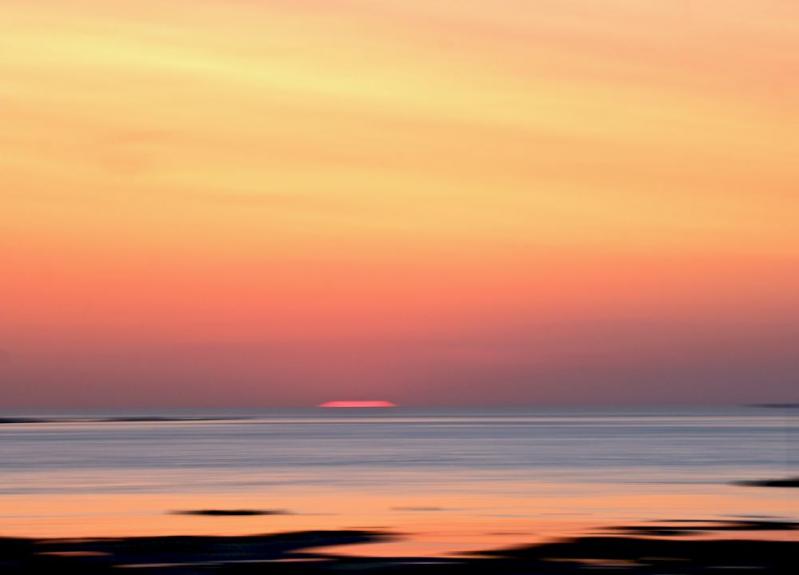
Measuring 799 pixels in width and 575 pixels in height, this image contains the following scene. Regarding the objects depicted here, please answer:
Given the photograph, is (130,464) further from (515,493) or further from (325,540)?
(325,540)

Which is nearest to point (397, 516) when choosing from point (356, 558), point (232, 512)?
point (232, 512)

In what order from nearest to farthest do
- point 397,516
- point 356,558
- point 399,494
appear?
point 356,558 < point 397,516 < point 399,494

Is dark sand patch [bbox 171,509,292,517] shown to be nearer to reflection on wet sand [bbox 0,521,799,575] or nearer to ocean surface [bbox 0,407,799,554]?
ocean surface [bbox 0,407,799,554]

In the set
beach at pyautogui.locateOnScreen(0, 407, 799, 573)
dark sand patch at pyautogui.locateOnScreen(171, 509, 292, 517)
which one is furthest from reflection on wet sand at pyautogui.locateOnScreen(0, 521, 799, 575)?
dark sand patch at pyautogui.locateOnScreen(171, 509, 292, 517)

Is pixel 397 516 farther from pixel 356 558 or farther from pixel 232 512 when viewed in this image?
pixel 356 558

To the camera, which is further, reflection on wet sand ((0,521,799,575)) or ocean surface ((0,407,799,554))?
ocean surface ((0,407,799,554))

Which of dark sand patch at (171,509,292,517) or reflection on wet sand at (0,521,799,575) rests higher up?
dark sand patch at (171,509,292,517)

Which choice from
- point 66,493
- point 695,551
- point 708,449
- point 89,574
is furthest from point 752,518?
point 708,449

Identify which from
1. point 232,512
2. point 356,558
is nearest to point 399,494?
point 232,512

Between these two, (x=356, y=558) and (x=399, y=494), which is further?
(x=399, y=494)

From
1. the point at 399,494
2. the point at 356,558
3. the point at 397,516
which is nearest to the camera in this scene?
the point at 356,558

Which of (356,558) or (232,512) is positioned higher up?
(232,512)

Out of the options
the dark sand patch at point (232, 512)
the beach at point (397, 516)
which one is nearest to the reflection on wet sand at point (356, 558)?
the beach at point (397, 516)

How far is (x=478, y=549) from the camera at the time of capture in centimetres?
3662
